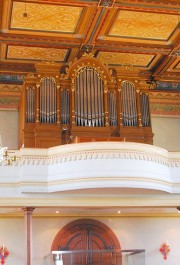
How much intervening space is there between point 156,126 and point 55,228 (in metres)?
4.92

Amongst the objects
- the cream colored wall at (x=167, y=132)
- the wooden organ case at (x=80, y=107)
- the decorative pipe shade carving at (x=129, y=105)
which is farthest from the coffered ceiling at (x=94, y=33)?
the cream colored wall at (x=167, y=132)

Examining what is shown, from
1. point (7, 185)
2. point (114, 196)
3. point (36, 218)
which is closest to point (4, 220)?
point (36, 218)

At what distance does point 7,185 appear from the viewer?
1170cm

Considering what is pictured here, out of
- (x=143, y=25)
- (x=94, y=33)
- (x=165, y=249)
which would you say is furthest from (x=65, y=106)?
(x=165, y=249)

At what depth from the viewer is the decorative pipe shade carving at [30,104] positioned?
521 inches

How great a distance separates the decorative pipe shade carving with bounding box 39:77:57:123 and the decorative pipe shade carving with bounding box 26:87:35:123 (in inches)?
9.1

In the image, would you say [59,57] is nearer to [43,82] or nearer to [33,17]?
[43,82]

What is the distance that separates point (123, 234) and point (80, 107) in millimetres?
4164

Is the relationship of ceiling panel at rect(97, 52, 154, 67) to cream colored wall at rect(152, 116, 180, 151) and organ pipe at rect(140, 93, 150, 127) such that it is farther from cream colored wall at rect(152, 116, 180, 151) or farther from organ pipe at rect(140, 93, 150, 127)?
cream colored wall at rect(152, 116, 180, 151)

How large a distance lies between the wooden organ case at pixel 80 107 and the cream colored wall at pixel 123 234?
2.54 metres

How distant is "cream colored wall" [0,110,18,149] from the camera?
14797 mm

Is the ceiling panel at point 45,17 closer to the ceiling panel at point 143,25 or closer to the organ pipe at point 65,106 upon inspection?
the ceiling panel at point 143,25

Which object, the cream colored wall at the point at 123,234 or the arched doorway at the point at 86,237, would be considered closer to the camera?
the cream colored wall at the point at 123,234

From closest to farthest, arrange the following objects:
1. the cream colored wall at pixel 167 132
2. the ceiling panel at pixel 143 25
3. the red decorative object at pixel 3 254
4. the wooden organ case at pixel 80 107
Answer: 1. the ceiling panel at pixel 143 25
2. the wooden organ case at pixel 80 107
3. the red decorative object at pixel 3 254
4. the cream colored wall at pixel 167 132
